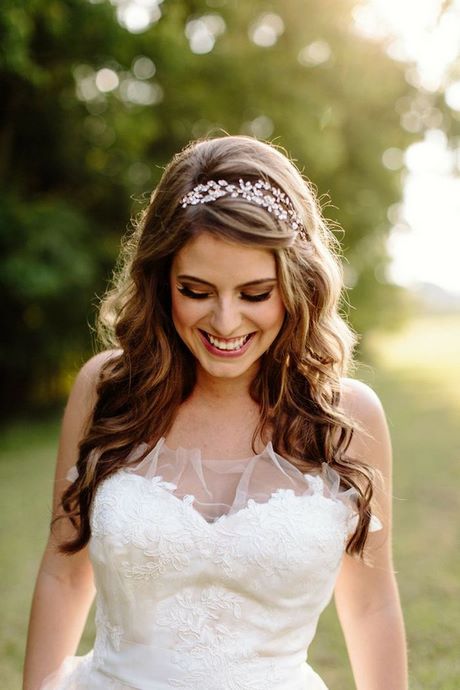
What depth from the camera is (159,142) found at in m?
17.2

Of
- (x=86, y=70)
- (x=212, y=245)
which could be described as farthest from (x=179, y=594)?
(x=86, y=70)

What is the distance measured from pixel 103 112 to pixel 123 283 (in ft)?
42.8

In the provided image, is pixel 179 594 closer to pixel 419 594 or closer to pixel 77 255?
pixel 419 594

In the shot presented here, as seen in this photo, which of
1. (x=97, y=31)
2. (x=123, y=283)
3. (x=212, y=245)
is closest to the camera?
(x=212, y=245)

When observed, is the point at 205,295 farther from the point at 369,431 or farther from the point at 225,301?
the point at 369,431

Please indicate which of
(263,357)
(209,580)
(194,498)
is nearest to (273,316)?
(263,357)

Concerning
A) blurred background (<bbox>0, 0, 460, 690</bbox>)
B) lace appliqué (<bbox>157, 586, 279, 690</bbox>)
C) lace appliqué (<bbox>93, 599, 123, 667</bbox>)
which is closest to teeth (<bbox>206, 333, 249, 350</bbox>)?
lace appliqué (<bbox>157, 586, 279, 690</bbox>)

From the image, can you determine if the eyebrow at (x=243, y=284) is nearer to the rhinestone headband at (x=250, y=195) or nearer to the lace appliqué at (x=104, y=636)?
the rhinestone headband at (x=250, y=195)

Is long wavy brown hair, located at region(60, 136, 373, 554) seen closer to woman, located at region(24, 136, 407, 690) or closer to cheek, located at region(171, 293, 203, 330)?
woman, located at region(24, 136, 407, 690)

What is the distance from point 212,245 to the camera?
2.22 m

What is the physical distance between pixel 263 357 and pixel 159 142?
15341 millimetres

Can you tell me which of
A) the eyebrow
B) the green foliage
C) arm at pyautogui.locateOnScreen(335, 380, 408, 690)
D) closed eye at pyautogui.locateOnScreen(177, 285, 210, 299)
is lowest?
arm at pyautogui.locateOnScreen(335, 380, 408, 690)

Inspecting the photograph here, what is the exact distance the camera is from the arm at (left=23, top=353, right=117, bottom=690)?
2434 millimetres

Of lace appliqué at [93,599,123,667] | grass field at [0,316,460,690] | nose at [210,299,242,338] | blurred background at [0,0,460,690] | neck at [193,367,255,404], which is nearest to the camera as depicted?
nose at [210,299,242,338]
